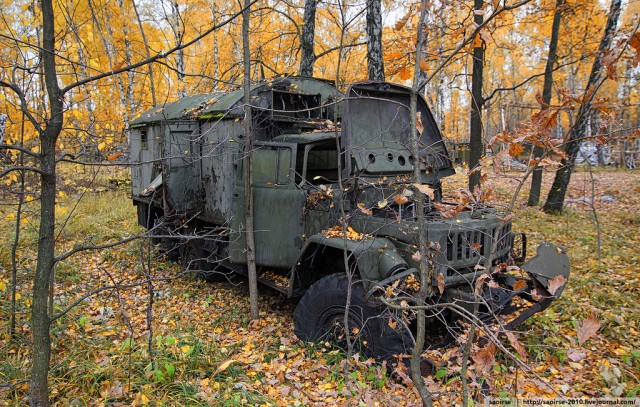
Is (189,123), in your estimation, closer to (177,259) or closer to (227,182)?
(227,182)

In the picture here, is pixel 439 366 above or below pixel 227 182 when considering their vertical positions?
below

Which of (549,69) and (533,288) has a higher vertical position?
(549,69)

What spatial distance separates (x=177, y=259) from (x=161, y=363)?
4491mm

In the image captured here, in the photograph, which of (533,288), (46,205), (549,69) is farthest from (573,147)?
(46,205)

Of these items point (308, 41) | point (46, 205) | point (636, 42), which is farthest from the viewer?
point (308, 41)

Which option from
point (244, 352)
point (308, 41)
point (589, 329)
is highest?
point (308, 41)

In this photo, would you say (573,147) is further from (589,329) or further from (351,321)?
(589,329)

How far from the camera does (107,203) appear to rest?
12.4m

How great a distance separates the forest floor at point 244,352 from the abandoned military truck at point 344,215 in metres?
0.40

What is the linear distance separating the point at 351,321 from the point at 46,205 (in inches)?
112

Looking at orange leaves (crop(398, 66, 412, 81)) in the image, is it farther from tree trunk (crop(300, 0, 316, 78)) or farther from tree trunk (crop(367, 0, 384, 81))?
tree trunk (crop(300, 0, 316, 78))

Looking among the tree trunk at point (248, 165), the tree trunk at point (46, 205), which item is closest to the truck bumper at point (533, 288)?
the tree trunk at point (248, 165)

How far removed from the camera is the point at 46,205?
268 cm

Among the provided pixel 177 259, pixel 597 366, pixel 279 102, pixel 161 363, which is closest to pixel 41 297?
pixel 161 363
